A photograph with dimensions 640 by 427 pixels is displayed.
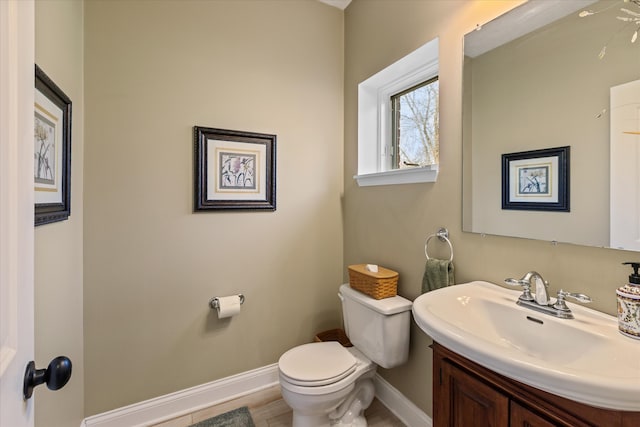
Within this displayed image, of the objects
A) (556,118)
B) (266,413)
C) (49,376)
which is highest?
(556,118)

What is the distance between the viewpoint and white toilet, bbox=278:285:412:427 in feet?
4.68

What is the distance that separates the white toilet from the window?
913mm

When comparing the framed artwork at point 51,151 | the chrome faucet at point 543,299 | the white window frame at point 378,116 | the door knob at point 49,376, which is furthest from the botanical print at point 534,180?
the framed artwork at point 51,151

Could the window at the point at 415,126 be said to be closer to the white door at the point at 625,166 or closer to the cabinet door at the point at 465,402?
the white door at the point at 625,166

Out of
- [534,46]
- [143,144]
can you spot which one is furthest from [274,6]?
[534,46]

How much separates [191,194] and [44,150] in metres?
0.75

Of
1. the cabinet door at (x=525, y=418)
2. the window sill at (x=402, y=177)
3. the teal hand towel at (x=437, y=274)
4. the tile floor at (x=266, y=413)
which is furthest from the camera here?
the tile floor at (x=266, y=413)

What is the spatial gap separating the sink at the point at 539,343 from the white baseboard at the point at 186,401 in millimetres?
1428

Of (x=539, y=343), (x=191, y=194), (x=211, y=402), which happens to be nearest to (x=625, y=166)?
(x=539, y=343)

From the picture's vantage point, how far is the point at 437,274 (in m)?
1.38

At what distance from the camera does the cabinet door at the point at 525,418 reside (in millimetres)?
757

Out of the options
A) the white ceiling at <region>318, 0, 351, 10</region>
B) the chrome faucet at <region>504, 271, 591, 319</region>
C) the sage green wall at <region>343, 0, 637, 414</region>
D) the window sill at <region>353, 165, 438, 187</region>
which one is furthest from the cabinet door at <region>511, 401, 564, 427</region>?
the white ceiling at <region>318, 0, 351, 10</region>

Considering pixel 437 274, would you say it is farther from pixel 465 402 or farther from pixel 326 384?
pixel 326 384

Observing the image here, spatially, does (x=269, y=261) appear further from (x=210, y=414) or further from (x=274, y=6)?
(x=274, y=6)
